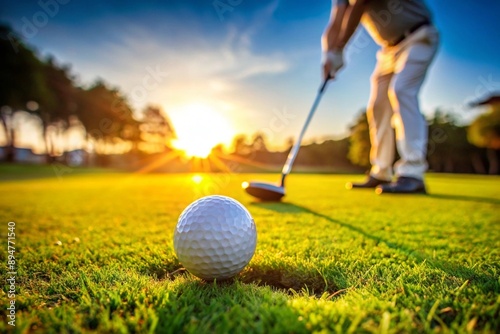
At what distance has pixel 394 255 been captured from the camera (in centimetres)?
176

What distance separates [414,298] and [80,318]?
4.20ft

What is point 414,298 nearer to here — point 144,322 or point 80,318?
point 144,322

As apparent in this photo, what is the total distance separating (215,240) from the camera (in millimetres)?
1526

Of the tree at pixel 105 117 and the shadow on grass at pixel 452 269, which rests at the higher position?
the tree at pixel 105 117

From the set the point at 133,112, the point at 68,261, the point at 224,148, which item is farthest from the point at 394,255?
the point at 133,112

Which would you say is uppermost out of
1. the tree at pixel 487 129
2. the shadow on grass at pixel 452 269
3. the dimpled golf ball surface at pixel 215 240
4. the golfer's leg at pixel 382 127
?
the tree at pixel 487 129

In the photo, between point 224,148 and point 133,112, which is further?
point 133,112

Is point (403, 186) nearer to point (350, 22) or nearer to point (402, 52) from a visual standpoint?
point (402, 52)

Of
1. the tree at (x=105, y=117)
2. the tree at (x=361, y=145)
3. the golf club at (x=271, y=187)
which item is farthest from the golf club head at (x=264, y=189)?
the tree at (x=105, y=117)

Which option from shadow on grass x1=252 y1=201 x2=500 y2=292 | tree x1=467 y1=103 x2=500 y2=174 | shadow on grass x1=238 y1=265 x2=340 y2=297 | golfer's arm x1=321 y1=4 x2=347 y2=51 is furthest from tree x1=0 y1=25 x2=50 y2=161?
tree x1=467 y1=103 x2=500 y2=174

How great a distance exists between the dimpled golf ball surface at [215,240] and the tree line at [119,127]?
28.3m

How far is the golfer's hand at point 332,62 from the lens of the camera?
14.9 feet

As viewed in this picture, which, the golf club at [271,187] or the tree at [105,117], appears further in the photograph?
the tree at [105,117]

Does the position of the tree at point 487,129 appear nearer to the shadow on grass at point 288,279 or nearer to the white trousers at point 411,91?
the white trousers at point 411,91
